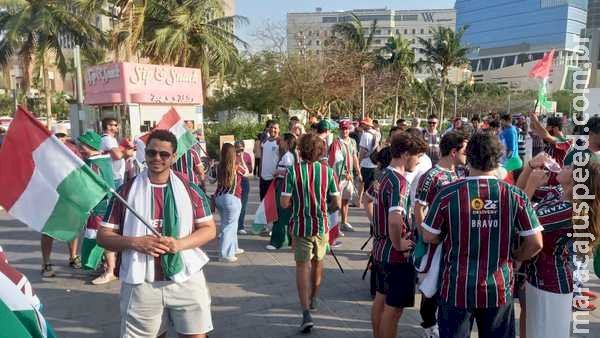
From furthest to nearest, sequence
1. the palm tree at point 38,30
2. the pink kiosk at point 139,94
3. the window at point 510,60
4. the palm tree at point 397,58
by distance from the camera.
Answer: the window at point 510,60 → the palm tree at point 397,58 → the palm tree at point 38,30 → the pink kiosk at point 139,94

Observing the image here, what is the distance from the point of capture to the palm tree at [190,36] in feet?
69.8

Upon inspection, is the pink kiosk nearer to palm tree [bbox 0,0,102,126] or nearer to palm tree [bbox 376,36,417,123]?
palm tree [bbox 0,0,102,126]

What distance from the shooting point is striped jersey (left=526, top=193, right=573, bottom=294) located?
2771mm

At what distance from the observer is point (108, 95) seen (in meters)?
16.8

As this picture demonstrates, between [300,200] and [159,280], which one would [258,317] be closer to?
[300,200]

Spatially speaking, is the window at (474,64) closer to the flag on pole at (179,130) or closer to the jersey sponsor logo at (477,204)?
the flag on pole at (179,130)

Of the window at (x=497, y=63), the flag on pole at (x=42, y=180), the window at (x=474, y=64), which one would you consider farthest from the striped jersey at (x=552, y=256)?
the window at (x=474, y=64)

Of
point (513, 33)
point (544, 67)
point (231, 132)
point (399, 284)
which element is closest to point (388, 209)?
point (399, 284)

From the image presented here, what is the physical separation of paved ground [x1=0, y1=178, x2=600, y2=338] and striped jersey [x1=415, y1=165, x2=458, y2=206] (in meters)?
1.49

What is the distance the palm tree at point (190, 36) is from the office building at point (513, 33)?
196 ft

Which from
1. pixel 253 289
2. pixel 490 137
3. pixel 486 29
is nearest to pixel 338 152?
pixel 253 289

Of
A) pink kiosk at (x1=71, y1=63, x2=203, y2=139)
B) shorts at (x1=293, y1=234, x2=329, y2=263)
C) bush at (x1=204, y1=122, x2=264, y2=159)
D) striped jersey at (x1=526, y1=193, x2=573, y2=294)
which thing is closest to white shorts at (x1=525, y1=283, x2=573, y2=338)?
striped jersey at (x1=526, y1=193, x2=573, y2=294)

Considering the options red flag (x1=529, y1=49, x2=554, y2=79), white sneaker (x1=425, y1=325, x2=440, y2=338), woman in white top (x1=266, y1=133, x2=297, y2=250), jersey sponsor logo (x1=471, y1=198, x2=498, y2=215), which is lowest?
white sneaker (x1=425, y1=325, x2=440, y2=338)

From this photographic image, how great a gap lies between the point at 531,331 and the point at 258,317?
2449 mm
